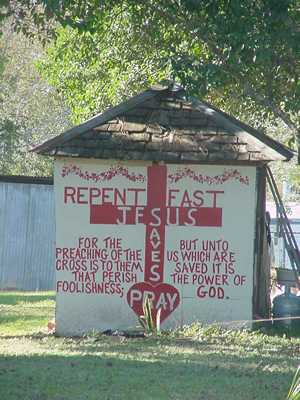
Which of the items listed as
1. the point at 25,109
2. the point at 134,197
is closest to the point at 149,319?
the point at 134,197

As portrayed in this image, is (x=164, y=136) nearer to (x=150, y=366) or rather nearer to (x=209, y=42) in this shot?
(x=209, y=42)

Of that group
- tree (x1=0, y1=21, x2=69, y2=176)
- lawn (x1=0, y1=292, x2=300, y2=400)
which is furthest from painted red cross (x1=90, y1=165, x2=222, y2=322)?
tree (x1=0, y1=21, x2=69, y2=176)

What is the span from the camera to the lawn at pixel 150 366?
334 inches

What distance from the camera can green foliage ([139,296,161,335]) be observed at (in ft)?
41.7

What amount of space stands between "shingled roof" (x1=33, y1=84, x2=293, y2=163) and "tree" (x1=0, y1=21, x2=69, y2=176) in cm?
1948

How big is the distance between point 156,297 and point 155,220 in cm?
108

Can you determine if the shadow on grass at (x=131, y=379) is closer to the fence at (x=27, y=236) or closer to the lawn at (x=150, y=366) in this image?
the lawn at (x=150, y=366)

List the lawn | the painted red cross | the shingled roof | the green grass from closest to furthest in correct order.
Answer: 1. the lawn
2. the shingled roof
3. the painted red cross
4. the green grass

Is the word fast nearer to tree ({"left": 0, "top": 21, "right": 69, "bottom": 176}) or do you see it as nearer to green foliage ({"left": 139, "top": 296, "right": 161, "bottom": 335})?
green foliage ({"left": 139, "top": 296, "right": 161, "bottom": 335})

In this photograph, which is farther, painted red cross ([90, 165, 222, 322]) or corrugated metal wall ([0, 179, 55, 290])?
corrugated metal wall ([0, 179, 55, 290])

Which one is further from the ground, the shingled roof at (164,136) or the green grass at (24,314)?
the shingled roof at (164,136)

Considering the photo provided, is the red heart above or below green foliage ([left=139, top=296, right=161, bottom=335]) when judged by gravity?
above

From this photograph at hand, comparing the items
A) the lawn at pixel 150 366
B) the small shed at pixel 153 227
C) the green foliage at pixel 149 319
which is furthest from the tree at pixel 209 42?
the lawn at pixel 150 366

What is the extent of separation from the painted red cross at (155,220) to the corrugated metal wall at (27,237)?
13086 mm
